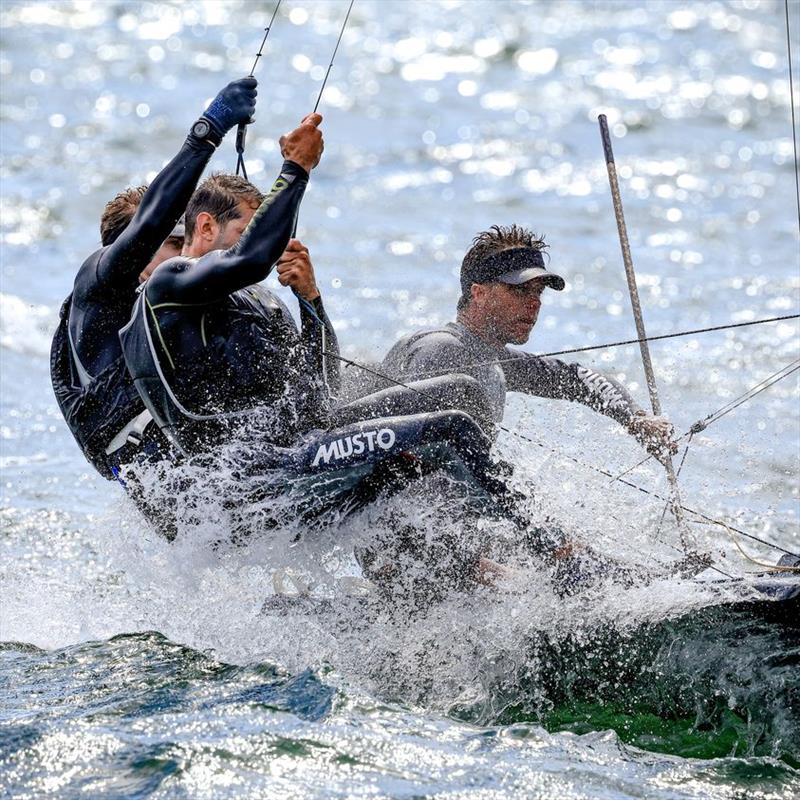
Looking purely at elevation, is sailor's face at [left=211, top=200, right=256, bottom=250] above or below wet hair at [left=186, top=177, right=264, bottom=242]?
below

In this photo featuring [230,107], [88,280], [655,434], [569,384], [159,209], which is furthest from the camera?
[569,384]

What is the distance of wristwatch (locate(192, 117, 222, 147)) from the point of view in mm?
5965

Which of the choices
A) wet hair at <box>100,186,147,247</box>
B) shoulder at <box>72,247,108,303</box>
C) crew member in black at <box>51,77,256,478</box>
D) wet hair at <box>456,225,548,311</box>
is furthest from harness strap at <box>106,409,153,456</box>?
wet hair at <box>456,225,548,311</box>

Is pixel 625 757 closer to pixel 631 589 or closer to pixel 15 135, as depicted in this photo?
pixel 631 589

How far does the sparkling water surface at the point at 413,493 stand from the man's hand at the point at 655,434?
0.31 m

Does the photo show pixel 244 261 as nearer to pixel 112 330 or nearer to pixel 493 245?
pixel 112 330

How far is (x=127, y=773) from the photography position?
4.93 m

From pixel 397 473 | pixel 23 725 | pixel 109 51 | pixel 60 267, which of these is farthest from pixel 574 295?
pixel 109 51

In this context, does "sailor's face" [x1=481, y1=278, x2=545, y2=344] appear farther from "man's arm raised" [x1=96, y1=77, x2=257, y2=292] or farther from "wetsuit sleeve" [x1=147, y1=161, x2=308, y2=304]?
"man's arm raised" [x1=96, y1=77, x2=257, y2=292]

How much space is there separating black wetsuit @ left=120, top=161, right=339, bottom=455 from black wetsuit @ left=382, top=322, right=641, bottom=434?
1.73 ft

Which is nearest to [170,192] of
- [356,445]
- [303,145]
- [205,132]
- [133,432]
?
[205,132]

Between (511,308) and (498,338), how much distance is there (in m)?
0.16

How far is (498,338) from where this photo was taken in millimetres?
7023

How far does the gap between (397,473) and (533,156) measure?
13323 mm
